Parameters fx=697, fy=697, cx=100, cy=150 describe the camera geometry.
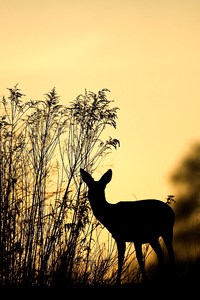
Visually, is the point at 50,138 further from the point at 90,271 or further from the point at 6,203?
the point at 90,271

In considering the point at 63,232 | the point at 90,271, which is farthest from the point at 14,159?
the point at 90,271

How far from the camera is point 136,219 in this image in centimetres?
1123

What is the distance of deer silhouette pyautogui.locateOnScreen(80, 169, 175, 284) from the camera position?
10.9 metres

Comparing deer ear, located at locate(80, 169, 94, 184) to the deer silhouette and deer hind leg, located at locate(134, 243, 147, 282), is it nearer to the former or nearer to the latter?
the deer silhouette

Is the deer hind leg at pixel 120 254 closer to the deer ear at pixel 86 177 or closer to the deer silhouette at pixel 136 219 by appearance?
the deer silhouette at pixel 136 219

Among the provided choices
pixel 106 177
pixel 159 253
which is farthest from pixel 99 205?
pixel 159 253

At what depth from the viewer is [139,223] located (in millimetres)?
11250

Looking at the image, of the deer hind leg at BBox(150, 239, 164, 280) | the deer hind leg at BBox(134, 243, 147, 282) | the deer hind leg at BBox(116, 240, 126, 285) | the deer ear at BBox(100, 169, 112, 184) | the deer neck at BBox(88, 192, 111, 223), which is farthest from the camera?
the deer ear at BBox(100, 169, 112, 184)

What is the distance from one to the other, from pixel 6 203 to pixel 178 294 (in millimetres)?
2824

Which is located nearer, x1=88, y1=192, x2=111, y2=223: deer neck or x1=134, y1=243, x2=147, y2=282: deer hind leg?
x1=134, y1=243, x2=147, y2=282: deer hind leg

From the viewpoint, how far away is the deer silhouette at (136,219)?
1095cm

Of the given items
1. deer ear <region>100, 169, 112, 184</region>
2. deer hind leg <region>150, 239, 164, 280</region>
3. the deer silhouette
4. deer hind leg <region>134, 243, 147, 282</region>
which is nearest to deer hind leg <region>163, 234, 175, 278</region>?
the deer silhouette

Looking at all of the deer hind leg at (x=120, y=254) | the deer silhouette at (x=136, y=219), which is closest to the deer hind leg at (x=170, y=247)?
the deer silhouette at (x=136, y=219)

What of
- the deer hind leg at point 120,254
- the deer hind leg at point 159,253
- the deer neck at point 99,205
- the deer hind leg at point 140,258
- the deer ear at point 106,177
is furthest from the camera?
the deer ear at point 106,177
